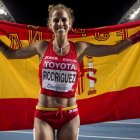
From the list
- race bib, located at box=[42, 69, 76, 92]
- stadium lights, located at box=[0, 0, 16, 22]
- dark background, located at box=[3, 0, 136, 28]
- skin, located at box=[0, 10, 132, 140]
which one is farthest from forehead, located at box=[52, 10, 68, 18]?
stadium lights, located at box=[0, 0, 16, 22]

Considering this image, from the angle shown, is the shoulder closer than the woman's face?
No

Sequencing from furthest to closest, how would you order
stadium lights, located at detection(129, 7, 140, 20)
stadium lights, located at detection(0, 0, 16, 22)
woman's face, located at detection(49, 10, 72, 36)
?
stadium lights, located at detection(129, 7, 140, 20) < stadium lights, located at detection(0, 0, 16, 22) < woman's face, located at detection(49, 10, 72, 36)

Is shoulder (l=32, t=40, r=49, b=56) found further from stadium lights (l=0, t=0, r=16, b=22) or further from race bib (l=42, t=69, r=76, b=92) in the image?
stadium lights (l=0, t=0, r=16, b=22)

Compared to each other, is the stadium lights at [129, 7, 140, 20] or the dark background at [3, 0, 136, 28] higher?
the stadium lights at [129, 7, 140, 20]

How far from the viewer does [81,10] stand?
1577 centimetres

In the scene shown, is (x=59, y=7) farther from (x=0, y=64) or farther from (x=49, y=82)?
(x=0, y=64)

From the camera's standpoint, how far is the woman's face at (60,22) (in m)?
3.23

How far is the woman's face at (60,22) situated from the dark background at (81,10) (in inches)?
419

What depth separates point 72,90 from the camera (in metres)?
3.46

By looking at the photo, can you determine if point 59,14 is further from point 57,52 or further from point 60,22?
point 57,52

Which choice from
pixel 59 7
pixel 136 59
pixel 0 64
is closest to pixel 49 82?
pixel 59 7

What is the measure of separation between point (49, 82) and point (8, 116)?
155 centimetres

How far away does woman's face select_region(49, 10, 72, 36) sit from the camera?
10.6ft

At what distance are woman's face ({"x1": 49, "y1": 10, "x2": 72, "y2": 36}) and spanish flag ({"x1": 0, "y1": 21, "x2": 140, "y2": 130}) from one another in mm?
1337
